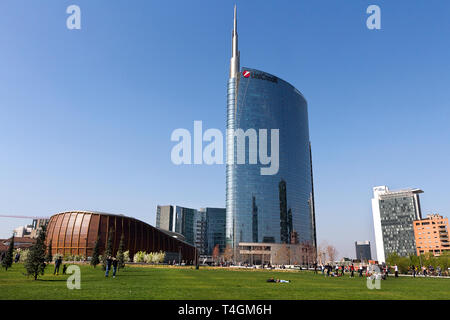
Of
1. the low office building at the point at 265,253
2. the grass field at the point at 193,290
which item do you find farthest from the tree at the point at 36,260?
the low office building at the point at 265,253

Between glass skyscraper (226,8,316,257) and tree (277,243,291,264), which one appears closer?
tree (277,243,291,264)

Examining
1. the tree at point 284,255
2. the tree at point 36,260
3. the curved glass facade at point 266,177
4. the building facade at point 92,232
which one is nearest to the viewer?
the tree at point 36,260

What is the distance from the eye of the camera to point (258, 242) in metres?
170

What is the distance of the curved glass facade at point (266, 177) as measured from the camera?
17075 cm

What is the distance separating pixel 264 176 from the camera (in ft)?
575

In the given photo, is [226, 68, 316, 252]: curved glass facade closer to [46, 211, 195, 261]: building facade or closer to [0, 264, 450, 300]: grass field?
[46, 211, 195, 261]: building facade

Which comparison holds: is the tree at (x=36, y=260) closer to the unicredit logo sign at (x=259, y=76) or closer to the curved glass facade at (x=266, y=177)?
the curved glass facade at (x=266, y=177)

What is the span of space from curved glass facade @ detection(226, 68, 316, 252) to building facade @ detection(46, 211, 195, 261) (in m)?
52.8

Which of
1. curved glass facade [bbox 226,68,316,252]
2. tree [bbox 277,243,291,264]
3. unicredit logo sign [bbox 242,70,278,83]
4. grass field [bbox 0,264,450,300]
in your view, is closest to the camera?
grass field [bbox 0,264,450,300]

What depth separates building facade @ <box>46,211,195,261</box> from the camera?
381 feet

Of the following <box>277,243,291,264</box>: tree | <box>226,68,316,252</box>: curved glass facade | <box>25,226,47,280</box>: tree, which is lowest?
<box>277,243,291,264</box>: tree

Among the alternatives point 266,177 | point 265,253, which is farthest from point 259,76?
point 265,253

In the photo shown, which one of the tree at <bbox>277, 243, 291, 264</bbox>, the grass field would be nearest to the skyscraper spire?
the tree at <bbox>277, 243, 291, 264</bbox>
